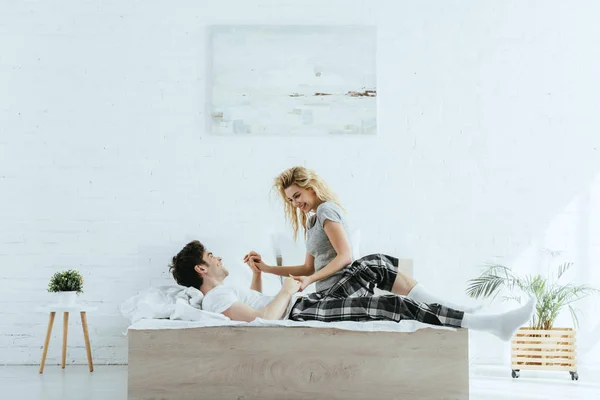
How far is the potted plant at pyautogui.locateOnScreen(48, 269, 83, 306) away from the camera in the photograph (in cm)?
384

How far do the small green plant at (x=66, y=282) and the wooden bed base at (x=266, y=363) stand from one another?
139cm

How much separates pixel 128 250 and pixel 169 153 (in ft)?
2.20

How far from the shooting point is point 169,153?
428 centimetres

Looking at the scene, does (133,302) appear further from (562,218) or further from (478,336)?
(562,218)

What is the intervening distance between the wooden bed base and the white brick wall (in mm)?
1590

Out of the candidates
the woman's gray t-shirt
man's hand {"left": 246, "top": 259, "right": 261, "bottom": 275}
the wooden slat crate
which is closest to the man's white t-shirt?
the woman's gray t-shirt

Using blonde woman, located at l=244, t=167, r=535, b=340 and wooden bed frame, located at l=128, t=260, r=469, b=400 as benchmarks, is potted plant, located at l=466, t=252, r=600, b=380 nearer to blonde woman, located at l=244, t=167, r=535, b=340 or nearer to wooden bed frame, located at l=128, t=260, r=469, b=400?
blonde woman, located at l=244, t=167, r=535, b=340

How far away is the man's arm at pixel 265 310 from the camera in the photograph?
2.78 meters

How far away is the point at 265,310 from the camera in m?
2.80

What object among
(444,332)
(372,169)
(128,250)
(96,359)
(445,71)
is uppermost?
(445,71)

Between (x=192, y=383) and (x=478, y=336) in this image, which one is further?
(x=478, y=336)

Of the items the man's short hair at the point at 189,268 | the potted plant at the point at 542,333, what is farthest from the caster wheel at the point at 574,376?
the man's short hair at the point at 189,268

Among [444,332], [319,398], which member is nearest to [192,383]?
[319,398]

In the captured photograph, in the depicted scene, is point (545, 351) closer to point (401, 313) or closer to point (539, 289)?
point (539, 289)
